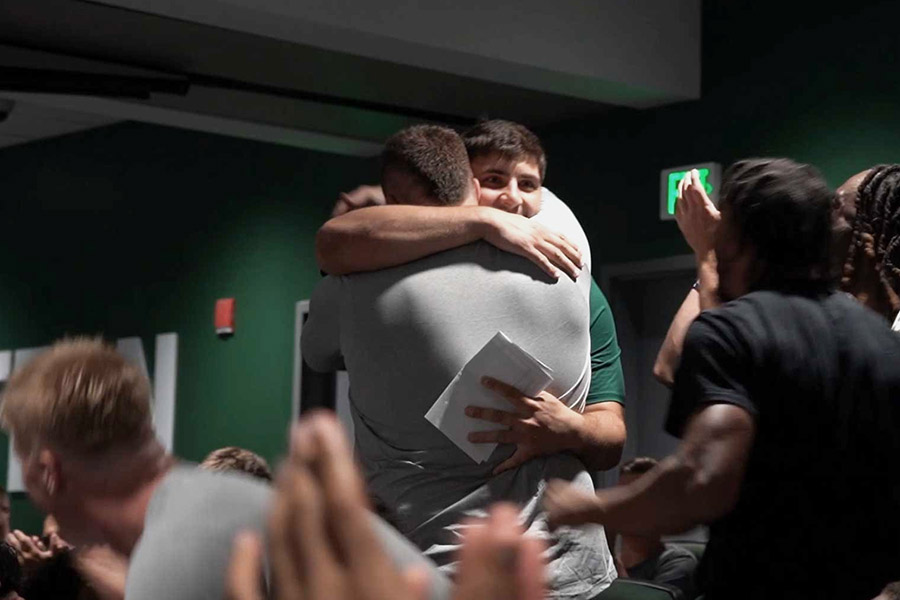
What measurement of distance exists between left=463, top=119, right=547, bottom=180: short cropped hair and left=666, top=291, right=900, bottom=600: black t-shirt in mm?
837

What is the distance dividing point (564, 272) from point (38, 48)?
4.45 metres

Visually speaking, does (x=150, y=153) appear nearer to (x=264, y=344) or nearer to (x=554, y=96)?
(x=264, y=344)

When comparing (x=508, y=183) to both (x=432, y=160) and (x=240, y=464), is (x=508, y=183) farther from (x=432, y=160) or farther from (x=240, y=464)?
(x=240, y=464)

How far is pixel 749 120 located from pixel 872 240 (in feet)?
12.5

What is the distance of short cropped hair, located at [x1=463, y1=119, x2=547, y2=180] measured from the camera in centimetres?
244

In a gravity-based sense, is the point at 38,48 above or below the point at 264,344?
above

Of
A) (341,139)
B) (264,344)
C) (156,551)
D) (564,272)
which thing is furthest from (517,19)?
(156,551)

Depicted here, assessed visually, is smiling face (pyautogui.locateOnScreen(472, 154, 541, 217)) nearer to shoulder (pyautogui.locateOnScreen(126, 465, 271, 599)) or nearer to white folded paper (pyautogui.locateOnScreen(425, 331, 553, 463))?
white folded paper (pyautogui.locateOnScreen(425, 331, 553, 463))

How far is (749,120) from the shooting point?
19.5ft

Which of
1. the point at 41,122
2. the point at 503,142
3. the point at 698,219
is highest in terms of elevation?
the point at 41,122

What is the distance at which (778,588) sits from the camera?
1.63 meters

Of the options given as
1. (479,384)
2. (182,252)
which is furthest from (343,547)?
(182,252)

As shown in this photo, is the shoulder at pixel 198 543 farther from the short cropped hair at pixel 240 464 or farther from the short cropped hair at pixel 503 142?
the short cropped hair at pixel 240 464

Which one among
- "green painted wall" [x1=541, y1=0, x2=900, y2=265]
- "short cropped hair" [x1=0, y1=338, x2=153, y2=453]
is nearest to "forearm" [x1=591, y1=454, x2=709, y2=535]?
"short cropped hair" [x1=0, y1=338, x2=153, y2=453]
